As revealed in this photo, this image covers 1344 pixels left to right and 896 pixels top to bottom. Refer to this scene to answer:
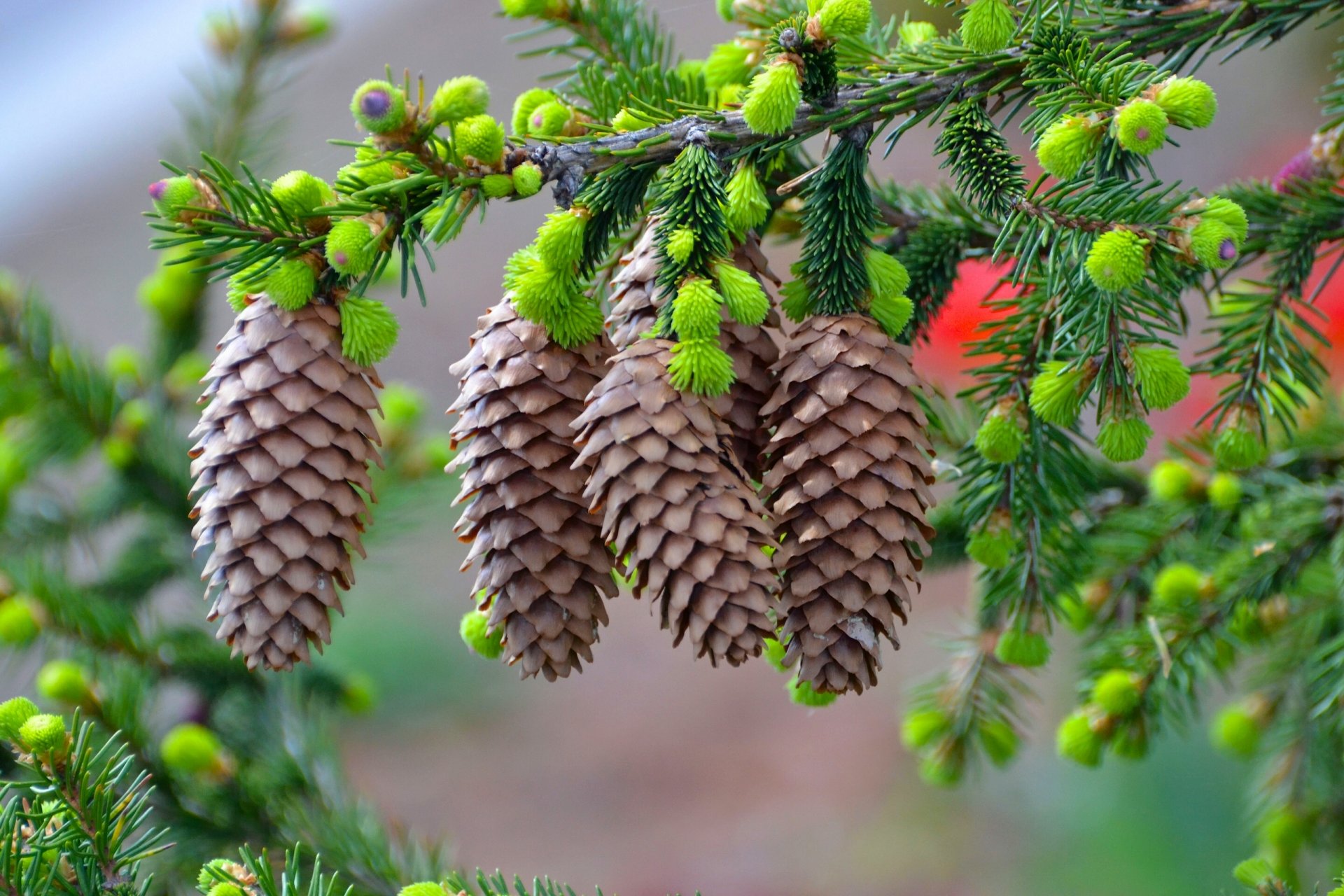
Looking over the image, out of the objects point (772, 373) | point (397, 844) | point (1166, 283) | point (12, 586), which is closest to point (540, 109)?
point (772, 373)

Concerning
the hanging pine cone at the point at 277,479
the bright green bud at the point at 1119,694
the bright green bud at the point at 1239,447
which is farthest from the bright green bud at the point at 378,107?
the bright green bud at the point at 1119,694

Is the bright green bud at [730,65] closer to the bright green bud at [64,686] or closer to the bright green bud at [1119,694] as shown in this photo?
the bright green bud at [1119,694]

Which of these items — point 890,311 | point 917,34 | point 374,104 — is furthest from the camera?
point 917,34

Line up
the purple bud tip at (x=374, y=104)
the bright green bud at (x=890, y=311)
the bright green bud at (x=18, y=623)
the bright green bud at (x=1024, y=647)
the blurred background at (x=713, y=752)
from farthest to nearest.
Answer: the blurred background at (x=713, y=752) < the bright green bud at (x=18, y=623) < the bright green bud at (x=1024, y=647) < the bright green bud at (x=890, y=311) < the purple bud tip at (x=374, y=104)

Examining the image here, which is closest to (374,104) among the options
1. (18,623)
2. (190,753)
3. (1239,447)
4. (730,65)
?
(730,65)

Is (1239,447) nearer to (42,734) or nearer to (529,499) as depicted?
(529,499)

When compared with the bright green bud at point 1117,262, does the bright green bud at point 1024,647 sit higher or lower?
lower

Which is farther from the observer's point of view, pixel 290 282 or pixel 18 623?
pixel 18 623
